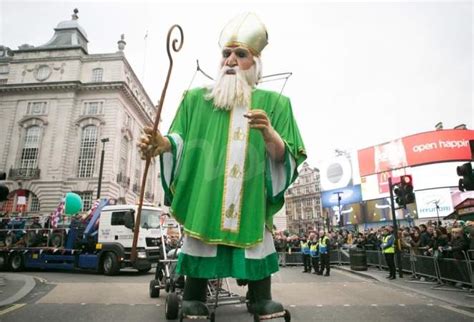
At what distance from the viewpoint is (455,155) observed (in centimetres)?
4031

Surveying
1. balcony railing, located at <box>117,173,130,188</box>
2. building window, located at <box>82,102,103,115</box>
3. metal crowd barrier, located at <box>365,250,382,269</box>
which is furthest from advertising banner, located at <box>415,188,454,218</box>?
building window, located at <box>82,102,103,115</box>

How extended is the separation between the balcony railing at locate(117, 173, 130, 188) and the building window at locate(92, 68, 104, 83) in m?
10.2

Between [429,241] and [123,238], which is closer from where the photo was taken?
[429,241]

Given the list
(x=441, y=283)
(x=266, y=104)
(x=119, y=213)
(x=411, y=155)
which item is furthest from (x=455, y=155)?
(x=266, y=104)

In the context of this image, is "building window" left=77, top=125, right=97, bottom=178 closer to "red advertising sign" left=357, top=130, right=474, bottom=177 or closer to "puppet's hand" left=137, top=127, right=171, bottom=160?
"puppet's hand" left=137, top=127, right=171, bottom=160

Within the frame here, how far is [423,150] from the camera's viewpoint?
41.6 metres

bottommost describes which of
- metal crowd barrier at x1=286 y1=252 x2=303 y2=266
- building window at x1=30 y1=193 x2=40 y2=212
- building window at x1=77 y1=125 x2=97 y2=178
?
metal crowd barrier at x1=286 y1=252 x2=303 y2=266

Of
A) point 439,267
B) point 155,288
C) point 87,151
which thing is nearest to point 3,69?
point 87,151

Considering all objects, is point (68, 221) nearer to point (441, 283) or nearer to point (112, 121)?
point (441, 283)

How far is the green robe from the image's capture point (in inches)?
84.7

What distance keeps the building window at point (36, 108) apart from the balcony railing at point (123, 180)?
32.5 ft

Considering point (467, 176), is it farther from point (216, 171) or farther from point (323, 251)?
point (216, 171)

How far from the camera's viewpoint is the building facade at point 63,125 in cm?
3180

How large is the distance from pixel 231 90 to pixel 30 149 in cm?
3710
